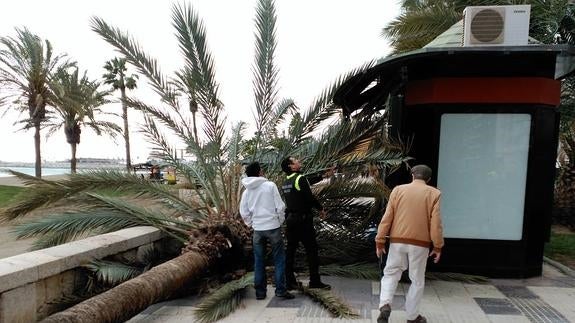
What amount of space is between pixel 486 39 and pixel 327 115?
8.73 ft

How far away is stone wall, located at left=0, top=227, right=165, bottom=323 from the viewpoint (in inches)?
140

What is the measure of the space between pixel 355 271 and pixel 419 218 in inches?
86.8

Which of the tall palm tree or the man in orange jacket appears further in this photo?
the tall palm tree

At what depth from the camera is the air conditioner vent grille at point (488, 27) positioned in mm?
5355

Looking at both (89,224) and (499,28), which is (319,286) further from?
(499,28)

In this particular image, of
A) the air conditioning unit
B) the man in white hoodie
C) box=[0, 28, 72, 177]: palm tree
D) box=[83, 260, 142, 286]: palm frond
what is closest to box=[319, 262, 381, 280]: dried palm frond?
the man in white hoodie

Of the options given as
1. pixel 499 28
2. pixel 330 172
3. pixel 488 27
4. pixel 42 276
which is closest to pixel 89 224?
pixel 42 276

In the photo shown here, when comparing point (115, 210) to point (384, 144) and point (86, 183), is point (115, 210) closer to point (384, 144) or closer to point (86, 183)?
point (86, 183)

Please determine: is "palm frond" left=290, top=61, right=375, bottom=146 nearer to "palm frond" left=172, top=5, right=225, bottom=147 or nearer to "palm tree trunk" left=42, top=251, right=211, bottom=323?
"palm frond" left=172, top=5, right=225, bottom=147

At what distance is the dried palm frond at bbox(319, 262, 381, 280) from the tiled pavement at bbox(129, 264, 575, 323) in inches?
4.7

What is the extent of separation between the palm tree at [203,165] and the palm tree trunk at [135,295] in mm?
167

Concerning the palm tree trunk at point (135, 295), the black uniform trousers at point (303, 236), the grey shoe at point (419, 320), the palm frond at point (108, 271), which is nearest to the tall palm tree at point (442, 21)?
the black uniform trousers at point (303, 236)

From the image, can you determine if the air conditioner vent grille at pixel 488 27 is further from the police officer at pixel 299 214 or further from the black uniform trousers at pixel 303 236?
the black uniform trousers at pixel 303 236

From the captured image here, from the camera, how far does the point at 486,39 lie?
536cm
